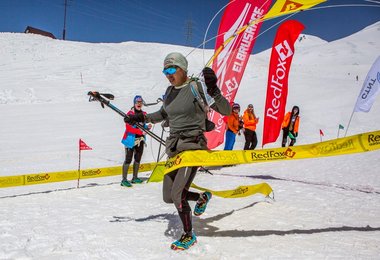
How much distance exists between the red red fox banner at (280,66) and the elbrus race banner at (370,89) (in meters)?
2.04

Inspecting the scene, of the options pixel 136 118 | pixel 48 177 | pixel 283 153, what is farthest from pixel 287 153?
pixel 48 177

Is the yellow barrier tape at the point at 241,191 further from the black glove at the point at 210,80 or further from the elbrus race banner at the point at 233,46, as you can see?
the elbrus race banner at the point at 233,46

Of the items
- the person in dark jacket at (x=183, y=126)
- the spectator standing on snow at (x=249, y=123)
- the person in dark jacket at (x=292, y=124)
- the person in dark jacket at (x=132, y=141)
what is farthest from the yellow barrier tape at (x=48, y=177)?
the person in dark jacket at (x=292, y=124)

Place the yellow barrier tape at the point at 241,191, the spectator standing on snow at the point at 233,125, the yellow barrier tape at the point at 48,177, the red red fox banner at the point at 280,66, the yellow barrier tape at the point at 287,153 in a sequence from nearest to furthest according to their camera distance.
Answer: the yellow barrier tape at the point at 287,153 < the yellow barrier tape at the point at 241,191 < the yellow barrier tape at the point at 48,177 < the red red fox banner at the point at 280,66 < the spectator standing on snow at the point at 233,125

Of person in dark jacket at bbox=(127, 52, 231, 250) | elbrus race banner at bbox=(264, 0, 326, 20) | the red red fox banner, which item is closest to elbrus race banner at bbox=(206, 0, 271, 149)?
the red red fox banner

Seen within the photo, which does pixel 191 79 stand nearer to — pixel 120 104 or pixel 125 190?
pixel 125 190

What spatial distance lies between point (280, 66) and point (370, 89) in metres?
2.46

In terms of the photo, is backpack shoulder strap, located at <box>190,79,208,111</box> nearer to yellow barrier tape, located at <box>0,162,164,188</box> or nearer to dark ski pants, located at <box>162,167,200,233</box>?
dark ski pants, located at <box>162,167,200,233</box>

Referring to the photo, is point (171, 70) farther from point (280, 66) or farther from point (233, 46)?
point (280, 66)

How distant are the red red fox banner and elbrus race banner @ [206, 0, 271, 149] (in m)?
0.78

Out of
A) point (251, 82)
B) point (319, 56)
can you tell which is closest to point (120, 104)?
point (251, 82)

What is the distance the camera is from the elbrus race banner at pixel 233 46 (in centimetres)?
922

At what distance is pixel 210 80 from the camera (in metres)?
3.39

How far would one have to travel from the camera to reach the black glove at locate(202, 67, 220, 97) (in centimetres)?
338
